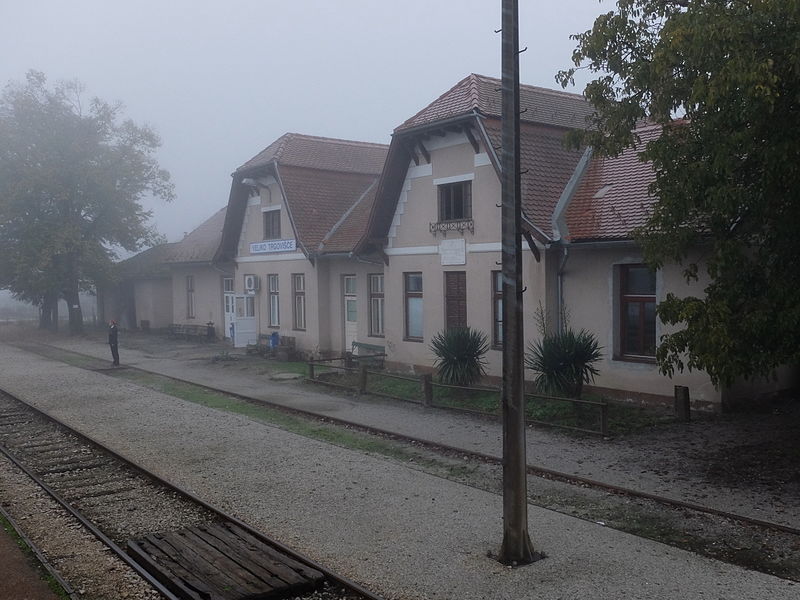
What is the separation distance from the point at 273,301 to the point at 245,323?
142 cm

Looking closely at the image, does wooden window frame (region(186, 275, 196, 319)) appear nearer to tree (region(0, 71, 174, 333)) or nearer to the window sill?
tree (region(0, 71, 174, 333))

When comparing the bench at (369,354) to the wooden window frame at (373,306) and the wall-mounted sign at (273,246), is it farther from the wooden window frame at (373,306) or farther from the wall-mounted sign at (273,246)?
the wall-mounted sign at (273,246)

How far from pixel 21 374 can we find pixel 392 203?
12.4 metres

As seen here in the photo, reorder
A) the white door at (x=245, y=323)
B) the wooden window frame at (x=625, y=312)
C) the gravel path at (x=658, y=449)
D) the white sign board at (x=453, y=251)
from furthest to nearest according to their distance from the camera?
the white door at (x=245, y=323) → the white sign board at (x=453, y=251) → the wooden window frame at (x=625, y=312) → the gravel path at (x=658, y=449)

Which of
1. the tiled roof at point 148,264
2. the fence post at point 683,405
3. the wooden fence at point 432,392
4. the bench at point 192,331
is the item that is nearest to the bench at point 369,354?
the wooden fence at point 432,392

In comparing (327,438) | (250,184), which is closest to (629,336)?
(327,438)

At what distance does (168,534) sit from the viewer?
25.9 ft

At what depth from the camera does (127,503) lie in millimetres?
9305

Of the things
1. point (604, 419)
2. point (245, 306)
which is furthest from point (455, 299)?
point (245, 306)

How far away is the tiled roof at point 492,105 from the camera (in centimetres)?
1730

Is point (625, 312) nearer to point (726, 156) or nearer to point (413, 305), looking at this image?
point (413, 305)

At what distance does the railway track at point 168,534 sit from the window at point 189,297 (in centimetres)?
2232

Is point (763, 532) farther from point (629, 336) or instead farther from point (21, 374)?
point (21, 374)

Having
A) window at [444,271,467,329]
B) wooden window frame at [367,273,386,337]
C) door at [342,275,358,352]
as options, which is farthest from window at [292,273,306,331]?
window at [444,271,467,329]
